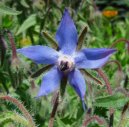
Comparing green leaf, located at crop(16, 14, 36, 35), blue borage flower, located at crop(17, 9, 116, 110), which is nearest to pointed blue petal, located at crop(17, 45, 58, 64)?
blue borage flower, located at crop(17, 9, 116, 110)

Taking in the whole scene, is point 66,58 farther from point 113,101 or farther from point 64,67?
point 113,101

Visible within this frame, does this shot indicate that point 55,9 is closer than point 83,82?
No

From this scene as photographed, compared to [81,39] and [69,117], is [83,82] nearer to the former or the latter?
[81,39]

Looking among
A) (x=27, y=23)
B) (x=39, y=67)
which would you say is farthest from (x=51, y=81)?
(x=27, y=23)

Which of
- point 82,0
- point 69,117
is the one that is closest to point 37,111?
point 69,117

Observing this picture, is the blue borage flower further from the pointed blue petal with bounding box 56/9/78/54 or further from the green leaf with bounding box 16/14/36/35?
the green leaf with bounding box 16/14/36/35

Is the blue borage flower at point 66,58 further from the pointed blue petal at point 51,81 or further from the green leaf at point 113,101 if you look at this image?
the green leaf at point 113,101
